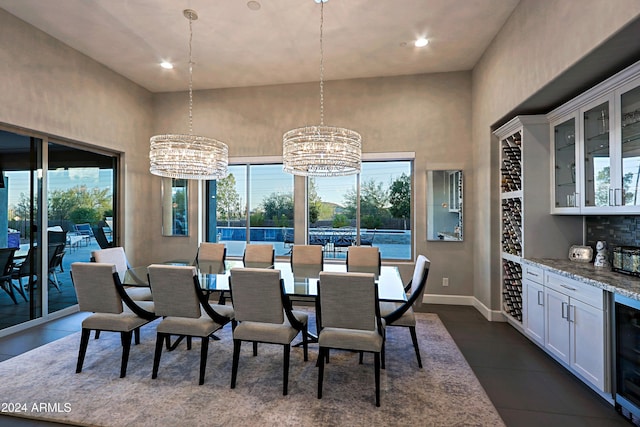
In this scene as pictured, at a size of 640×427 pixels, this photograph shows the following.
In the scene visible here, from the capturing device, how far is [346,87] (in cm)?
517

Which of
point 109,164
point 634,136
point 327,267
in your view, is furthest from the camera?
point 109,164

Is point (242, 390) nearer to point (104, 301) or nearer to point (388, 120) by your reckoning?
point (104, 301)

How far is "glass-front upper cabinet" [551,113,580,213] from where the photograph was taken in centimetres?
312

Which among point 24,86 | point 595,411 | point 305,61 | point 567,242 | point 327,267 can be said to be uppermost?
point 305,61

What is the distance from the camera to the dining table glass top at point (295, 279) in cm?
266

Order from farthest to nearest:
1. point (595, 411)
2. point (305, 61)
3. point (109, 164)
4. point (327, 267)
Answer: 1. point (109, 164)
2. point (305, 61)
3. point (327, 267)
4. point (595, 411)

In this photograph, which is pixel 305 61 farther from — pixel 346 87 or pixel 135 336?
pixel 135 336

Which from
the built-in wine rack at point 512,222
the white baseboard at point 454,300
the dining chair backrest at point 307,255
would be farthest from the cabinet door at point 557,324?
the dining chair backrest at point 307,255

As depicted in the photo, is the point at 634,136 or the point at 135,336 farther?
the point at 135,336

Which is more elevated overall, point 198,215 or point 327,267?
point 198,215

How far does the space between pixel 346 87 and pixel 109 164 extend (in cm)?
403

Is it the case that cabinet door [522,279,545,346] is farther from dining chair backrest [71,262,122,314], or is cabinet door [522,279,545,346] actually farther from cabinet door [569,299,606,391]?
dining chair backrest [71,262,122,314]

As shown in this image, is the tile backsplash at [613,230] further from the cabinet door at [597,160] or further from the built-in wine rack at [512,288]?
the built-in wine rack at [512,288]

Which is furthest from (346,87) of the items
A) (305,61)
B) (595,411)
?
(595,411)
